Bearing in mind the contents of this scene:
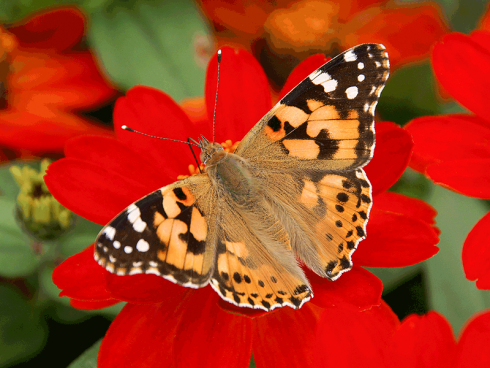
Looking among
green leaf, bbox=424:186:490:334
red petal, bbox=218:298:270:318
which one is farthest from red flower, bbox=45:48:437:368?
green leaf, bbox=424:186:490:334

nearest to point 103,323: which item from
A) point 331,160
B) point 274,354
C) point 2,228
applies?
point 2,228

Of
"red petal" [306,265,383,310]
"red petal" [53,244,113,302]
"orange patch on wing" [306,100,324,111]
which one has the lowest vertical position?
"red petal" [53,244,113,302]

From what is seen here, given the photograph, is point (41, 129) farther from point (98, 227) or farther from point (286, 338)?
point (286, 338)

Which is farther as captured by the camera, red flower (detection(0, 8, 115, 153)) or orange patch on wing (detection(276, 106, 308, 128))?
red flower (detection(0, 8, 115, 153))

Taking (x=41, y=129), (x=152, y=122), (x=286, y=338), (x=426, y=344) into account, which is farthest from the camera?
(x=41, y=129)

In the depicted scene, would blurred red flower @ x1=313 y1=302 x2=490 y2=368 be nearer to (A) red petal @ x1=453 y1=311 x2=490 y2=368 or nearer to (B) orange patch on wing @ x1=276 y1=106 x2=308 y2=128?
(A) red petal @ x1=453 y1=311 x2=490 y2=368

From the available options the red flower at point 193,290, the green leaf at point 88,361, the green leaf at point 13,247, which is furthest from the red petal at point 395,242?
the green leaf at point 13,247

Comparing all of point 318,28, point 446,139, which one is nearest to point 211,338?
point 446,139
